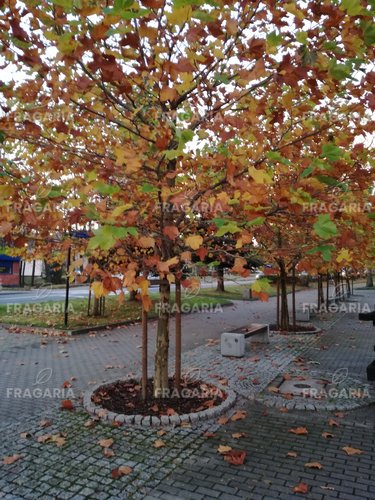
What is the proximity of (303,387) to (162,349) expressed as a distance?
2.66 m

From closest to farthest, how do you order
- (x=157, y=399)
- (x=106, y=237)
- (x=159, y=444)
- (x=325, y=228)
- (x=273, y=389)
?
1. (x=106, y=237)
2. (x=325, y=228)
3. (x=159, y=444)
4. (x=157, y=399)
5. (x=273, y=389)

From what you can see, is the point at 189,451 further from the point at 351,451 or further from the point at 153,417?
the point at 351,451

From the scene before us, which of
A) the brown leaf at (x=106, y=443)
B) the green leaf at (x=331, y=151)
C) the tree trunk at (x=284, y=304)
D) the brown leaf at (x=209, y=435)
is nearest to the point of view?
the green leaf at (x=331, y=151)

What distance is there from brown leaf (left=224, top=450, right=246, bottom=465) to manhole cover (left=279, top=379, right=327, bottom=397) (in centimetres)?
248

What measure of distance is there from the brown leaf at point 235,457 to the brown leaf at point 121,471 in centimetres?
102

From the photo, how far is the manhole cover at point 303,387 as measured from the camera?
693 cm

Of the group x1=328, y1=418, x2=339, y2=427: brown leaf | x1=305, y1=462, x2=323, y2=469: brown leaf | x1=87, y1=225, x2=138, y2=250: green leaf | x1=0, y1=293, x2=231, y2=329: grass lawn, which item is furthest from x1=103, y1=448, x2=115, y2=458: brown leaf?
x1=0, y1=293, x2=231, y2=329: grass lawn

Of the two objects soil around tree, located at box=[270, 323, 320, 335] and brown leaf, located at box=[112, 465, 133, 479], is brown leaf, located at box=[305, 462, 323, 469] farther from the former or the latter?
soil around tree, located at box=[270, 323, 320, 335]

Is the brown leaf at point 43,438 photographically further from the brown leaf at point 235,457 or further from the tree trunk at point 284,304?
the tree trunk at point 284,304

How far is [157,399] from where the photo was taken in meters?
6.27

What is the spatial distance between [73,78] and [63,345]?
745cm

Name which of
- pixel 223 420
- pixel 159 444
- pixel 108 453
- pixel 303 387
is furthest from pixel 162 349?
pixel 303 387

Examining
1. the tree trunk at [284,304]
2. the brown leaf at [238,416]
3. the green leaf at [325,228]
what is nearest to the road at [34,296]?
the tree trunk at [284,304]

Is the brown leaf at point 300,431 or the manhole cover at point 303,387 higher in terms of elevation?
the manhole cover at point 303,387
